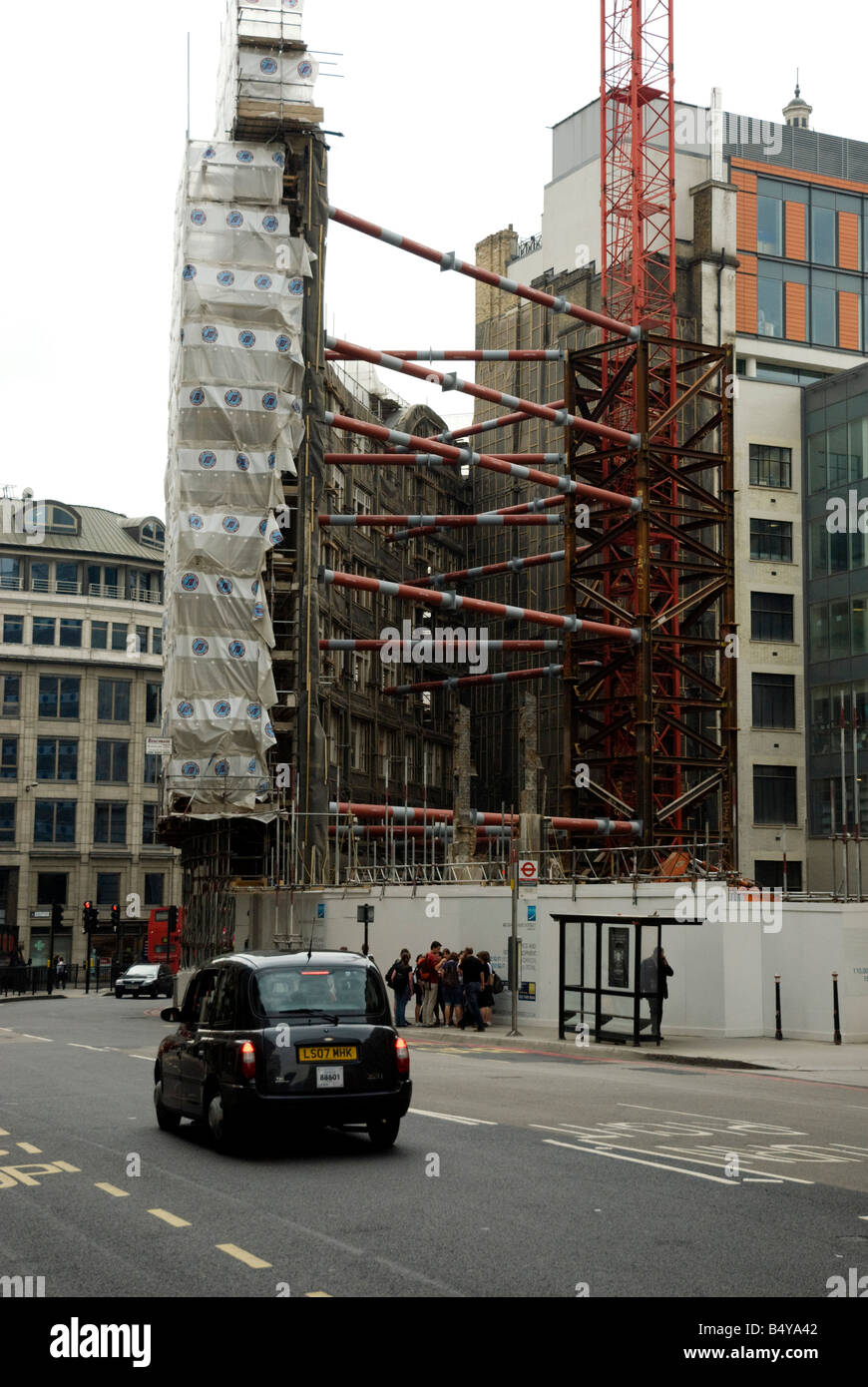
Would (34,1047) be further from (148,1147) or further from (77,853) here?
(77,853)

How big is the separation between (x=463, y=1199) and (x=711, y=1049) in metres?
15.4

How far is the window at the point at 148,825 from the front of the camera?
87562 mm

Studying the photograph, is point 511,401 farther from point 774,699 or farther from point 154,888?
point 154,888

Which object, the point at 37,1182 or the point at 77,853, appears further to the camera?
the point at 77,853

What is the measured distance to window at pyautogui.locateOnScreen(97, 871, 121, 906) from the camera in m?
85.5

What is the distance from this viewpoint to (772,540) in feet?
210

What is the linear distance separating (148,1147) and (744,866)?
50648 millimetres

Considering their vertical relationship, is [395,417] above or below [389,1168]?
above

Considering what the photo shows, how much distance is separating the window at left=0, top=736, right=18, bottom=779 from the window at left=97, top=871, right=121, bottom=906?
23.7 feet

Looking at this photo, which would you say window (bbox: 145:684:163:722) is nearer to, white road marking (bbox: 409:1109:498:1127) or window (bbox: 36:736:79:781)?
window (bbox: 36:736:79:781)

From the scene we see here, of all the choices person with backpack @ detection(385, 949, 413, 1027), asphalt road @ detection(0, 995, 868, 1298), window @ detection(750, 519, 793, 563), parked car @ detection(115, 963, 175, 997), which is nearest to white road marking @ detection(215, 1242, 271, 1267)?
asphalt road @ detection(0, 995, 868, 1298)
